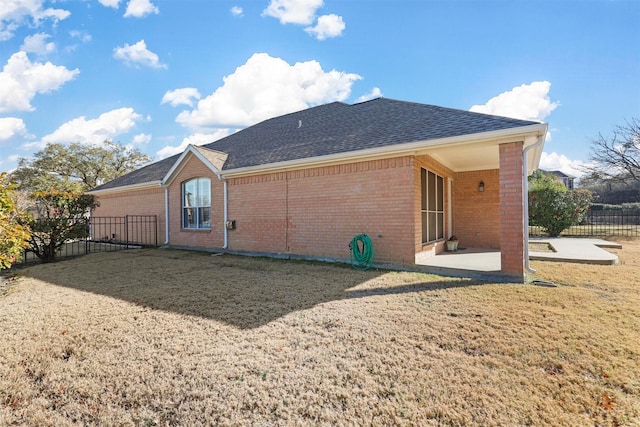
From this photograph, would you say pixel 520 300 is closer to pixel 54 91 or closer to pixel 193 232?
pixel 193 232

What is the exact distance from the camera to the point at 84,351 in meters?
3.25

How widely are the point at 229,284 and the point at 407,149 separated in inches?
197

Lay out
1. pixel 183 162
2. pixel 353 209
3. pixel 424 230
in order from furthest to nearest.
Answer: pixel 183 162 → pixel 424 230 → pixel 353 209

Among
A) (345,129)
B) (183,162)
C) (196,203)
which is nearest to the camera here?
(345,129)

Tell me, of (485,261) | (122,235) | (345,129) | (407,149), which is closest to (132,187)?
(122,235)

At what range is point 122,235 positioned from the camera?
1498 cm

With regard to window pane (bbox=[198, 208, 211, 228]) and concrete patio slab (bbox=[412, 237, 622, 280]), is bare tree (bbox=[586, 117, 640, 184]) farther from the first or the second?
window pane (bbox=[198, 208, 211, 228])

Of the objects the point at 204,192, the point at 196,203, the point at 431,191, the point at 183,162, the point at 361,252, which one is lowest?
the point at 361,252

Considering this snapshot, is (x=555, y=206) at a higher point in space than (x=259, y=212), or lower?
higher

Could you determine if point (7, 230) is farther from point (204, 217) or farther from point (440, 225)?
point (440, 225)

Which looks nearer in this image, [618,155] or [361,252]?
[361,252]

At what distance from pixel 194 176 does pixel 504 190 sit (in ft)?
34.1

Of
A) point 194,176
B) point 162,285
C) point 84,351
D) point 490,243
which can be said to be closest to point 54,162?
point 194,176

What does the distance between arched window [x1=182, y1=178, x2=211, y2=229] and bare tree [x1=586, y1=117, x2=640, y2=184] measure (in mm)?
27225
